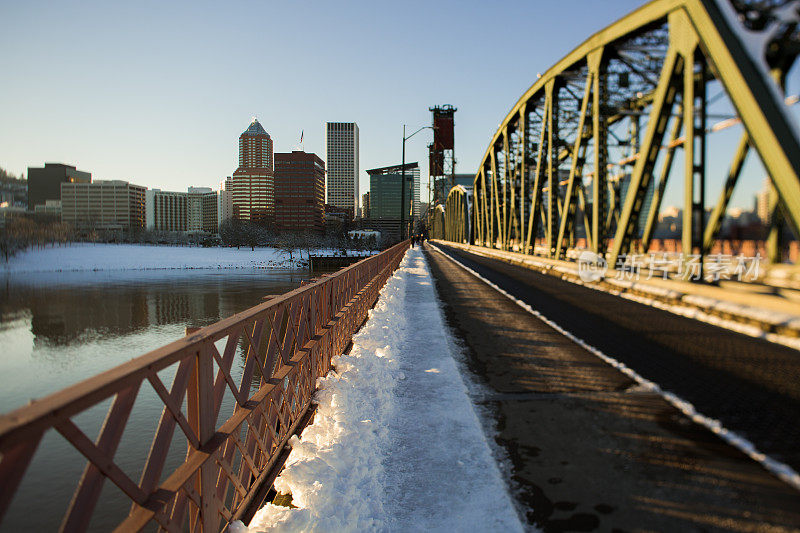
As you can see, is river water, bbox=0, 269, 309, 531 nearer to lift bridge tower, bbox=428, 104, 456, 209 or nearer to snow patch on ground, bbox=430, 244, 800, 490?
snow patch on ground, bbox=430, 244, 800, 490

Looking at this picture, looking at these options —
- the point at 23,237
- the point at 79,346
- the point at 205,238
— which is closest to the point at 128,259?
the point at 23,237

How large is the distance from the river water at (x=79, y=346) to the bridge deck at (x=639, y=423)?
3396 millimetres

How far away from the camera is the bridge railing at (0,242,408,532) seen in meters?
1.52

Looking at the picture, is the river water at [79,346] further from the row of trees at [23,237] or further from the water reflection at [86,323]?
the row of trees at [23,237]

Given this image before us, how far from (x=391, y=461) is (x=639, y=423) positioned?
8.47 feet

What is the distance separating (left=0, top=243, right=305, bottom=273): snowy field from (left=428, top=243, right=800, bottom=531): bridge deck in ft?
324

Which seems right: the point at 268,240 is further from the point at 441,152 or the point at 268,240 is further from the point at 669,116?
the point at 669,116

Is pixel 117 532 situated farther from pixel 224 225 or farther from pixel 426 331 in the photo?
pixel 224 225

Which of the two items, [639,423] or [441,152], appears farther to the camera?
[441,152]

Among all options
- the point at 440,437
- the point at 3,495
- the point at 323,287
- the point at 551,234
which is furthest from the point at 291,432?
the point at 551,234

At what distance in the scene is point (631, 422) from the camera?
462cm

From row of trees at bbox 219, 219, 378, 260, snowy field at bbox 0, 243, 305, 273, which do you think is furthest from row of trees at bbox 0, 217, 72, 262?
row of trees at bbox 219, 219, 378, 260

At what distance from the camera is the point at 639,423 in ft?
15.1

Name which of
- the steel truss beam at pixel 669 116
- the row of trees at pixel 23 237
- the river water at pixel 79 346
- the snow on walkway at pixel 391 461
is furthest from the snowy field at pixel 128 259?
the snow on walkway at pixel 391 461
